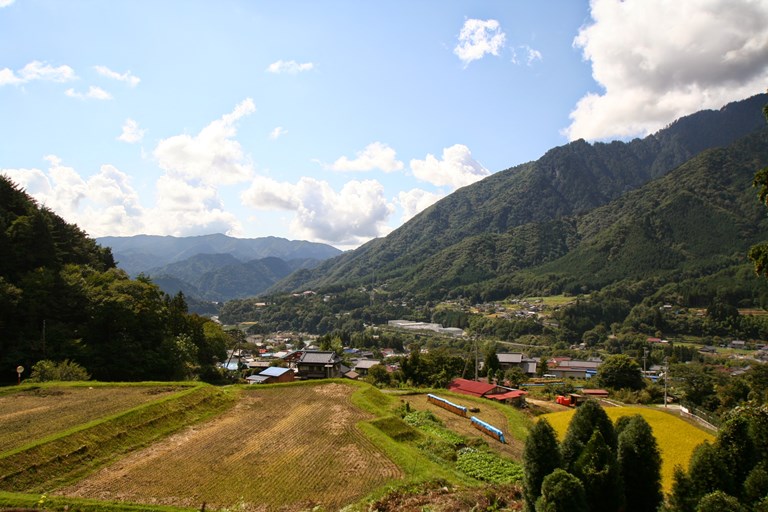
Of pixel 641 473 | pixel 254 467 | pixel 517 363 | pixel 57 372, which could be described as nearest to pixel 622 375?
pixel 517 363

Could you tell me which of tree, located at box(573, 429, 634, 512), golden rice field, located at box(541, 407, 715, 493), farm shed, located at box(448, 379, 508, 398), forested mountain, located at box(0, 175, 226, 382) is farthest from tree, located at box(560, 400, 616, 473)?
forested mountain, located at box(0, 175, 226, 382)

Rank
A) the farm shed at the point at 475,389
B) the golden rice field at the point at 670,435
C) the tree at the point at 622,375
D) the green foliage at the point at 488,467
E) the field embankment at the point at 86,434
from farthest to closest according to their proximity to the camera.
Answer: the tree at the point at 622,375, the farm shed at the point at 475,389, the golden rice field at the point at 670,435, the green foliage at the point at 488,467, the field embankment at the point at 86,434

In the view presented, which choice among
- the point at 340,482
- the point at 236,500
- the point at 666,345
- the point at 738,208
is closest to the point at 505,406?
the point at 340,482

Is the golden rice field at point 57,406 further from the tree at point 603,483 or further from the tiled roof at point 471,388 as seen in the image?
the tiled roof at point 471,388

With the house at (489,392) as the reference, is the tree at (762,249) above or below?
above

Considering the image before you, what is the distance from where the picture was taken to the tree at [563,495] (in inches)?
387

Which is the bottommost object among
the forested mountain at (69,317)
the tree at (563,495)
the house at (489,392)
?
the house at (489,392)

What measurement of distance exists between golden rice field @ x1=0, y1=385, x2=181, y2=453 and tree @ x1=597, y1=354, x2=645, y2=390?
44.6 m

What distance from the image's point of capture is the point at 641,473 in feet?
37.2

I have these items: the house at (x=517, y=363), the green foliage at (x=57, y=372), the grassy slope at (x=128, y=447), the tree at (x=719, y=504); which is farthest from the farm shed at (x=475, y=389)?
the house at (x=517, y=363)

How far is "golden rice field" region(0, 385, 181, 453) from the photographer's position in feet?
53.6

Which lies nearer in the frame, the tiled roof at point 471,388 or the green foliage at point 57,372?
the green foliage at point 57,372

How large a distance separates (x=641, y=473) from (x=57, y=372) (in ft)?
100

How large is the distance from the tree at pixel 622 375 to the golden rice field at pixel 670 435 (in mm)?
21559
